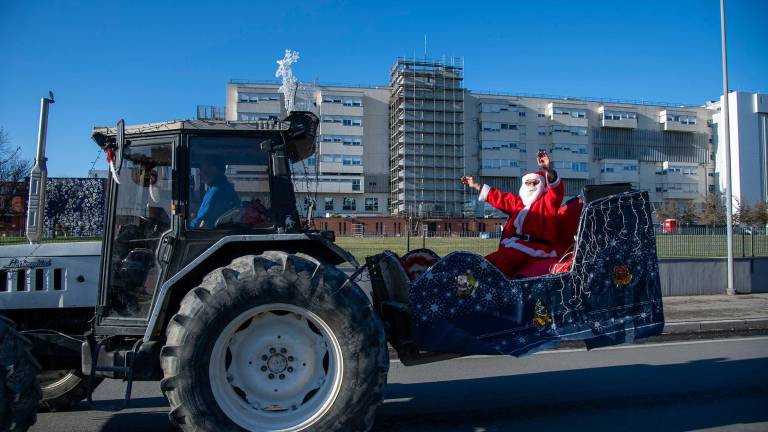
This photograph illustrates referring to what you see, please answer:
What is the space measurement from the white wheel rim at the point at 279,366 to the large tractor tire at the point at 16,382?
1.15 metres

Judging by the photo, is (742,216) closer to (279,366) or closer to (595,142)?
(279,366)

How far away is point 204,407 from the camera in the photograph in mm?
3389

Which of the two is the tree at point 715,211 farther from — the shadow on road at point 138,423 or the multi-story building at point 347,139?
the shadow on road at point 138,423

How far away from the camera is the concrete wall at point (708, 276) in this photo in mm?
13094

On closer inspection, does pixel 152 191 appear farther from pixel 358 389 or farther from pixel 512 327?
pixel 512 327

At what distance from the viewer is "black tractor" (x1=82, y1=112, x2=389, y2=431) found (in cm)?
348

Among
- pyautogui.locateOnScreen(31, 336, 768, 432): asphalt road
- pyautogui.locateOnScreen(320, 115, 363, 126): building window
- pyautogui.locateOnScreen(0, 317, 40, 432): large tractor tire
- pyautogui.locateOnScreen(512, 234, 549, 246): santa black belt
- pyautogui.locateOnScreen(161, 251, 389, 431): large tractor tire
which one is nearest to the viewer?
pyautogui.locateOnScreen(0, 317, 40, 432): large tractor tire

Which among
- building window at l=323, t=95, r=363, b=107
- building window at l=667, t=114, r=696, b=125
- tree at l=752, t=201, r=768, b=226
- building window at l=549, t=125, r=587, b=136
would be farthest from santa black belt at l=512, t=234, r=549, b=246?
building window at l=667, t=114, r=696, b=125

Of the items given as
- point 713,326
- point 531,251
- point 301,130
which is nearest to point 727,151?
point 713,326

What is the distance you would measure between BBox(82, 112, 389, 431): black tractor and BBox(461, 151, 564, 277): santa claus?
2.02 metres

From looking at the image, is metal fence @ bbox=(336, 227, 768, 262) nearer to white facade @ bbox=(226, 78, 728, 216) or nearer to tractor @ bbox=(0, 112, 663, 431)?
→ tractor @ bbox=(0, 112, 663, 431)

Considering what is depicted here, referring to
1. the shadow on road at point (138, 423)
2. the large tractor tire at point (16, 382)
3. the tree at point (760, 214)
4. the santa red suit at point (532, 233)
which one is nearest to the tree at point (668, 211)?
the tree at point (760, 214)

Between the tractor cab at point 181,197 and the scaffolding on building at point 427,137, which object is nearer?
the tractor cab at point 181,197

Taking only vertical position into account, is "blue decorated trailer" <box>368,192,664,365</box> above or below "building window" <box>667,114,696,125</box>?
below
